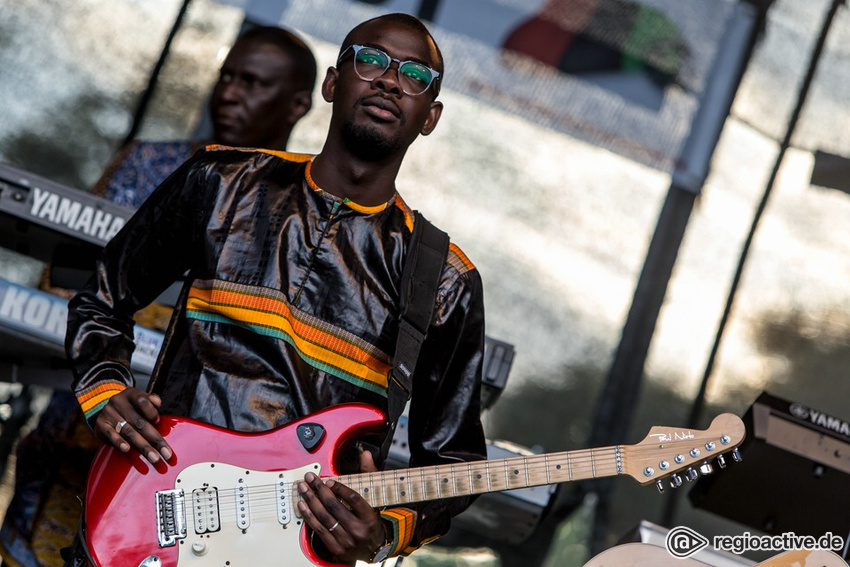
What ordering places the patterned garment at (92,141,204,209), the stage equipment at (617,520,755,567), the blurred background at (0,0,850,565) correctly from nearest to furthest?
the stage equipment at (617,520,755,567) → the patterned garment at (92,141,204,209) → the blurred background at (0,0,850,565)

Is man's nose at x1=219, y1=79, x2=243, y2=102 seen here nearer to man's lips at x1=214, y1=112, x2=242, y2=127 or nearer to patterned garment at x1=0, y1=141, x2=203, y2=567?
man's lips at x1=214, y1=112, x2=242, y2=127

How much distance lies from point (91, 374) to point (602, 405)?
2833 millimetres

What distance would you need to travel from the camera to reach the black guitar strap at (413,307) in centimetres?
247

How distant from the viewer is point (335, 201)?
8.64 feet

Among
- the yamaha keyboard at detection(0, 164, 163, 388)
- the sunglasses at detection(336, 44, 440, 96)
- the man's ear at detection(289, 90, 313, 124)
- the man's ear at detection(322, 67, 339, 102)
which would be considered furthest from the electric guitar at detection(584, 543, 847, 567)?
the man's ear at detection(289, 90, 313, 124)

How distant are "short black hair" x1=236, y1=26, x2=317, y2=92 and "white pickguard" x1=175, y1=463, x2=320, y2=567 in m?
2.38

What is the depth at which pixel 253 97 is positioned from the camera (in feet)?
14.0

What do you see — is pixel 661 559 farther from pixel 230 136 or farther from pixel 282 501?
pixel 230 136

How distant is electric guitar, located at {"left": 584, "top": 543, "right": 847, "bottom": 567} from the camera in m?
2.26

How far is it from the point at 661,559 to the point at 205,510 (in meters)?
0.99

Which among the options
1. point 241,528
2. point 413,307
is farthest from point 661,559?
point 241,528

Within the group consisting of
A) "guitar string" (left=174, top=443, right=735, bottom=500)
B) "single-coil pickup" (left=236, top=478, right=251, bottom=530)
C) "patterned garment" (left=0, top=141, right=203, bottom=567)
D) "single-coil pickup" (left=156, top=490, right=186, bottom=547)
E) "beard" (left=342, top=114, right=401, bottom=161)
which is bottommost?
"patterned garment" (left=0, top=141, right=203, bottom=567)

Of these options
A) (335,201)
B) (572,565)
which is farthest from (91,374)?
(572,565)

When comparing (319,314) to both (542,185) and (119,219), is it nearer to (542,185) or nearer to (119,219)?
(119,219)
